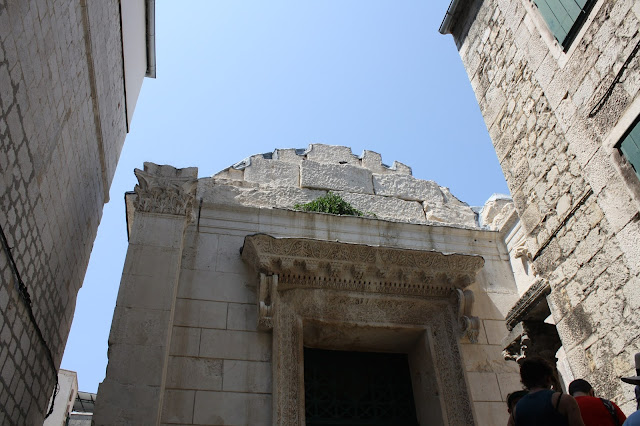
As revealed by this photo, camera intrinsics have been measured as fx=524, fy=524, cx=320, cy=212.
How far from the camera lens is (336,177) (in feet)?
27.6

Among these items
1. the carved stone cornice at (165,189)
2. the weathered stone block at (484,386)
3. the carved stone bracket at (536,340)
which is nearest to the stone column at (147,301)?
the carved stone cornice at (165,189)

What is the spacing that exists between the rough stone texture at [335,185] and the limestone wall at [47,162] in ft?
5.82

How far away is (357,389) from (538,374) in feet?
12.7

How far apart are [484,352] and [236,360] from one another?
304 cm

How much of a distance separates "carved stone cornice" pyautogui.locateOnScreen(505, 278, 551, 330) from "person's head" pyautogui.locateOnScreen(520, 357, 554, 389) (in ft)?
8.31

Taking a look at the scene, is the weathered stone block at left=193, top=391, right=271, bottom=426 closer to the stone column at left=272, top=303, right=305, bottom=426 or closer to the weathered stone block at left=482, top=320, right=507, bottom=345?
the stone column at left=272, top=303, right=305, bottom=426

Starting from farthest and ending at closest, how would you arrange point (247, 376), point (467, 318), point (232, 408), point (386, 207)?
point (386, 207)
point (467, 318)
point (247, 376)
point (232, 408)

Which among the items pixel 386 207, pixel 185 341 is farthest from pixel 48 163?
pixel 386 207

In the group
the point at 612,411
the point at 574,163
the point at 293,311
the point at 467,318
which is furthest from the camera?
the point at 467,318

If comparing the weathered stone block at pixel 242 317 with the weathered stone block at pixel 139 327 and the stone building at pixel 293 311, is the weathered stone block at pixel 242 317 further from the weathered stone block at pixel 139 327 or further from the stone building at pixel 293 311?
the weathered stone block at pixel 139 327

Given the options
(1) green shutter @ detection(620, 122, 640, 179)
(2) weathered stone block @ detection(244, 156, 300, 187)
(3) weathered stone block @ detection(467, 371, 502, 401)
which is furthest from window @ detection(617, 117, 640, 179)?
(2) weathered stone block @ detection(244, 156, 300, 187)

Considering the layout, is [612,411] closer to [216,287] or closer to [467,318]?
[467,318]

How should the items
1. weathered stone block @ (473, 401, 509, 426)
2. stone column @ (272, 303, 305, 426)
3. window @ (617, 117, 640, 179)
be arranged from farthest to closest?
weathered stone block @ (473, 401, 509, 426) → stone column @ (272, 303, 305, 426) → window @ (617, 117, 640, 179)

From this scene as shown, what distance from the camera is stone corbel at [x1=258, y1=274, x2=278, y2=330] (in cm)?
589
